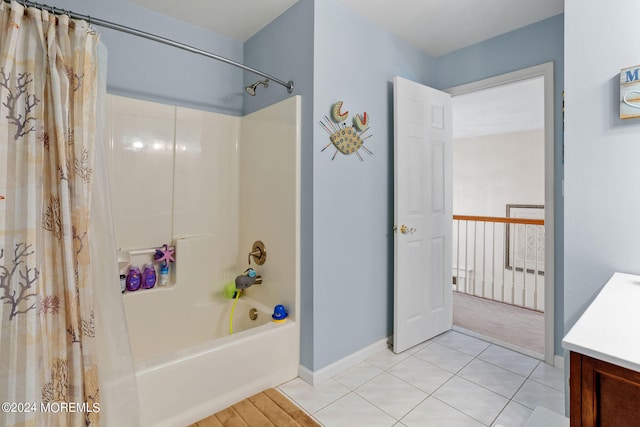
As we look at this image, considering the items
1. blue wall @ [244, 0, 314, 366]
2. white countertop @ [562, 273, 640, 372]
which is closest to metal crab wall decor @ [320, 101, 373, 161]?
blue wall @ [244, 0, 314, 366]

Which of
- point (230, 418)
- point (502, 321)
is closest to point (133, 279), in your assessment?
point (230, 418)

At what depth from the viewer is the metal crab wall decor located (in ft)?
6.38

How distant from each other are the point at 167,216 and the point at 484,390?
7.68 ft

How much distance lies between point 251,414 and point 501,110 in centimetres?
439

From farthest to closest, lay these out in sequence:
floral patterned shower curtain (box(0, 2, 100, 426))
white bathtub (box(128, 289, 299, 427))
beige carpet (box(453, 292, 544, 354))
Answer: beige carpet (box(453, 292, 544, 354)), white bathtub (box(128, 289, 299, 427)), floral patterned shower curtain (box(0, 2, 100, 426))

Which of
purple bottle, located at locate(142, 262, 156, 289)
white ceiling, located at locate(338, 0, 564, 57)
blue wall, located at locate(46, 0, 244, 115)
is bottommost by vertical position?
purple bottle, located at locate(142, 262, 156, 289)

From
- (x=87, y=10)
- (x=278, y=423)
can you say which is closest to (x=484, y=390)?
(x=278, y=423)

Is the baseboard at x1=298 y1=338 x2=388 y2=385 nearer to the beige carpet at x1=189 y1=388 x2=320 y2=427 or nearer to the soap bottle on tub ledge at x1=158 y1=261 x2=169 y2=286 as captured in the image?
the beige carpet at x1=189 y1=388 x2=320 y2=427

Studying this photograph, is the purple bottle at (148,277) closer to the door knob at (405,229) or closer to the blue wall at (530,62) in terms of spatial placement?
the door knob at (405,229)

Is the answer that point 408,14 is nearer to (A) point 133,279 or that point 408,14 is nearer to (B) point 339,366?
(B) point 339,366

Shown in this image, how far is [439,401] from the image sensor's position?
171 cm

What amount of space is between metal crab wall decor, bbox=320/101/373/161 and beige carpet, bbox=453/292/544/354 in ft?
6.47

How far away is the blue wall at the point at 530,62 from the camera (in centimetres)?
209

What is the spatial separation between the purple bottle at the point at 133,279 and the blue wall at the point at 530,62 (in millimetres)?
2848
